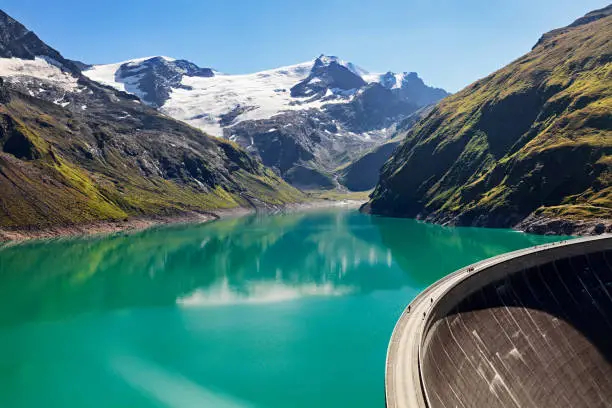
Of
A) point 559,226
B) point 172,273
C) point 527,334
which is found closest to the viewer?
point 527,334

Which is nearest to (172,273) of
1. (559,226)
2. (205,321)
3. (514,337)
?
(205,321)

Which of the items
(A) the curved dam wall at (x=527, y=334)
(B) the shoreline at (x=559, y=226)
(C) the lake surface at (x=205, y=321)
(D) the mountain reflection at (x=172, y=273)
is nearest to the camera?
(A) the curved dam wall at (x=527, y=334)

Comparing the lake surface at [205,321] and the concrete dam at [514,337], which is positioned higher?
Answer: the concrete dam at [514,337]

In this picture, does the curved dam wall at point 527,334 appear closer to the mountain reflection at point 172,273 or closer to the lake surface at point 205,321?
the lake surface at point 205,321

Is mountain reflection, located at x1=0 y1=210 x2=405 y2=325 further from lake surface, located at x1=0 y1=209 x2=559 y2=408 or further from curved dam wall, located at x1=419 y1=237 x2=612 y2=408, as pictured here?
curved dam wall, located at x1=419 y1=237 x2=612 y2=408

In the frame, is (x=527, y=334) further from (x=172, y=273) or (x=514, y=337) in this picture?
(x=172, y=273)

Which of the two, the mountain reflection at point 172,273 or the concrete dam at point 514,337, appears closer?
the concrete dam at point 514,337

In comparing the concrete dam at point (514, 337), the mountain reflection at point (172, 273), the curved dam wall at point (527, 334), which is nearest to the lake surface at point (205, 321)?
the mountain reflection at point (172, 273)

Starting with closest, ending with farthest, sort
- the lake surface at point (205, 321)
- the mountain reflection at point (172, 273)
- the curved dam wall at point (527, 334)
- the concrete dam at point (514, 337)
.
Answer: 1. the concrete dam at point (514, 337)
2. the curved dam wall at point (527, 334)
3. the lake surface at point (205, 321)
4. the mountain reflection at point (172, 273)
